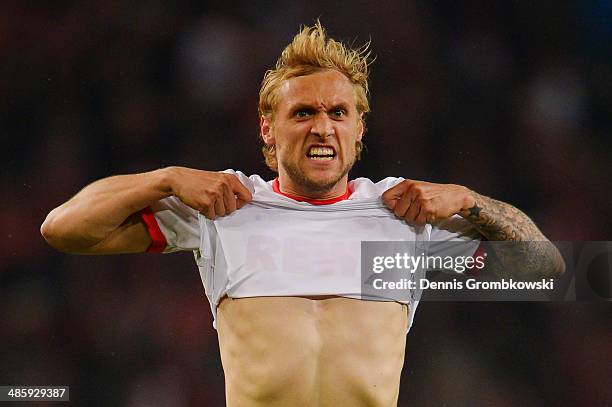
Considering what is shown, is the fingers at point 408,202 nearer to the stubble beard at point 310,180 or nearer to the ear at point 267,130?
the stubble beard at point 310,180

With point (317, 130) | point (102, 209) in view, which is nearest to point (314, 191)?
point (317, 130)

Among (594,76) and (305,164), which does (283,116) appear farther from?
(594,76)

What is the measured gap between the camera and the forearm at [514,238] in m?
1.87

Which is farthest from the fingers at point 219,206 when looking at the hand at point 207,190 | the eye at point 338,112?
the eye at point 338,112

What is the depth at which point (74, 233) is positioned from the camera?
5.80ft

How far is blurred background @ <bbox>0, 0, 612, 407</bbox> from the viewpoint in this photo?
9.46ft

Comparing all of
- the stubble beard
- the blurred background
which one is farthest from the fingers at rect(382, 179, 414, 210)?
the blurred background

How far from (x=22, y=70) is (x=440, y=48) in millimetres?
1602

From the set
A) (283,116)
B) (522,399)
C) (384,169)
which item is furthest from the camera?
(384,169)

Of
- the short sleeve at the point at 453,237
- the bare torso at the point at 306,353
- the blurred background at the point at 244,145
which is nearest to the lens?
the bare torso at the point at 306,353

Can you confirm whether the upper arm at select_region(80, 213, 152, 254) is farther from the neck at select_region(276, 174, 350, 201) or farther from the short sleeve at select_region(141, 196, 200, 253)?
the neck at select_region(276, 174, 350, 201)

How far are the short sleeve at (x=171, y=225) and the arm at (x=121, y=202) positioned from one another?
0.05m

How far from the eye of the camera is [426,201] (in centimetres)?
180

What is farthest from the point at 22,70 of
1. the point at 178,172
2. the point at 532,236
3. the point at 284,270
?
the point at 532,236
